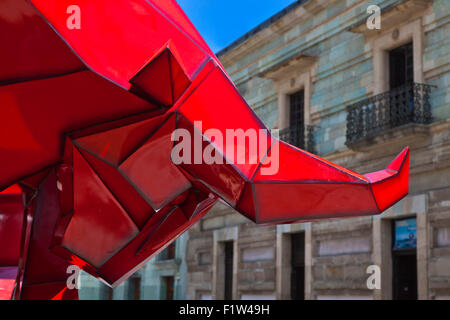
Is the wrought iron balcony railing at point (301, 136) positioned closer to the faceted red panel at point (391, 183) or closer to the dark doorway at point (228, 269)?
Answer: the dark doorway at point (228, 269)

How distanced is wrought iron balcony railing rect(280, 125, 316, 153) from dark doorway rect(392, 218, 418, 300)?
11.9ft

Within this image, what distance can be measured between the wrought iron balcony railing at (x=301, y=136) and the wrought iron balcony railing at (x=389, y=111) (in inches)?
72.5

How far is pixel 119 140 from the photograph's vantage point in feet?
12.4

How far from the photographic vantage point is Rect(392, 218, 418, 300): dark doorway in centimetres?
1309

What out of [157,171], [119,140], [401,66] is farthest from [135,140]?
[401,66]

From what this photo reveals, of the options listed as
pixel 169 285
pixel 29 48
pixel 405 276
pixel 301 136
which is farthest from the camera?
pixel 169 285

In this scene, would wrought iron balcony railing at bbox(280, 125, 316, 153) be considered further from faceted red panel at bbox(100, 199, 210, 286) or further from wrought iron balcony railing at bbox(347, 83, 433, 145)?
faceted red panel at bbox(100, 199, 210, 286)

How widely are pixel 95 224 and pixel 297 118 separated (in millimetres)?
14068

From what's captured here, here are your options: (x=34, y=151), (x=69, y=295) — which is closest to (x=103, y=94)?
(x=34, y=151)

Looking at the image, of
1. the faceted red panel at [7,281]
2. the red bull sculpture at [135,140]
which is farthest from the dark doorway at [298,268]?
the red bull sculpture at [135,140]

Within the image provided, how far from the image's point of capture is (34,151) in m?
3.94

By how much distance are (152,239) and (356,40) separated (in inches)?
471

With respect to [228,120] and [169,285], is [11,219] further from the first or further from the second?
[169,285]

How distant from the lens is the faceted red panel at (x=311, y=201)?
369 centimetres
